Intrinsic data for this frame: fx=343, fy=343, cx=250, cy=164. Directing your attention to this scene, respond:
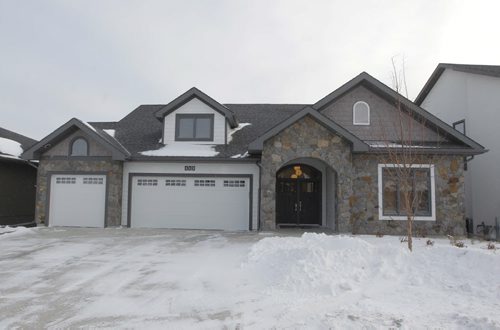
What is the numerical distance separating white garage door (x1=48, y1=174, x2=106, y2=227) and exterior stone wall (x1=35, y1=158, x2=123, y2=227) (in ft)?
0.88

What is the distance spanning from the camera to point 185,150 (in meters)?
14.9

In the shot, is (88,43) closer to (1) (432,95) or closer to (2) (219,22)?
(2) (219,22)

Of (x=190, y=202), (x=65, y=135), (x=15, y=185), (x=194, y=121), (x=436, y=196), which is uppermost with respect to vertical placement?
(x=194, y=121)

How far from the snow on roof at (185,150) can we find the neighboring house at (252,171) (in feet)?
0.14

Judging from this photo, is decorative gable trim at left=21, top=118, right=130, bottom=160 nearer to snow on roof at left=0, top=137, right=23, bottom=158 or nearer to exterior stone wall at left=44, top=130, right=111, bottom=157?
exterior stone wall at left=44, top=130, right=111, bottom=157

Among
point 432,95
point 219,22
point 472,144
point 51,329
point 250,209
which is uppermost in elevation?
point 219,22

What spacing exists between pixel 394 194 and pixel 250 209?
5661 mm

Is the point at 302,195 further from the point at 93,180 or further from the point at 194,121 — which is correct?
the point at 93,180

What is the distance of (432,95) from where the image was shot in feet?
62.2

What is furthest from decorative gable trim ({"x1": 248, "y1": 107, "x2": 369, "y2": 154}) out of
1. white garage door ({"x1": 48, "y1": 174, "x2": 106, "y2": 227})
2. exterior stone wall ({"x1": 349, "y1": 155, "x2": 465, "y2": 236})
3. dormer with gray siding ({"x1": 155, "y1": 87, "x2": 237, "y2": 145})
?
white garage door ({"x1": 48, "y1": 174, "x2": 106, "y2": 227})

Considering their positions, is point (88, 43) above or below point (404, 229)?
above

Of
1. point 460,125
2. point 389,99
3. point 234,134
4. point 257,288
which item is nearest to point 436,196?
point 389,99

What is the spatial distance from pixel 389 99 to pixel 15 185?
60.2ft

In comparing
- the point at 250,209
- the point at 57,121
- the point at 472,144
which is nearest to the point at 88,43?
the point at 250,209
